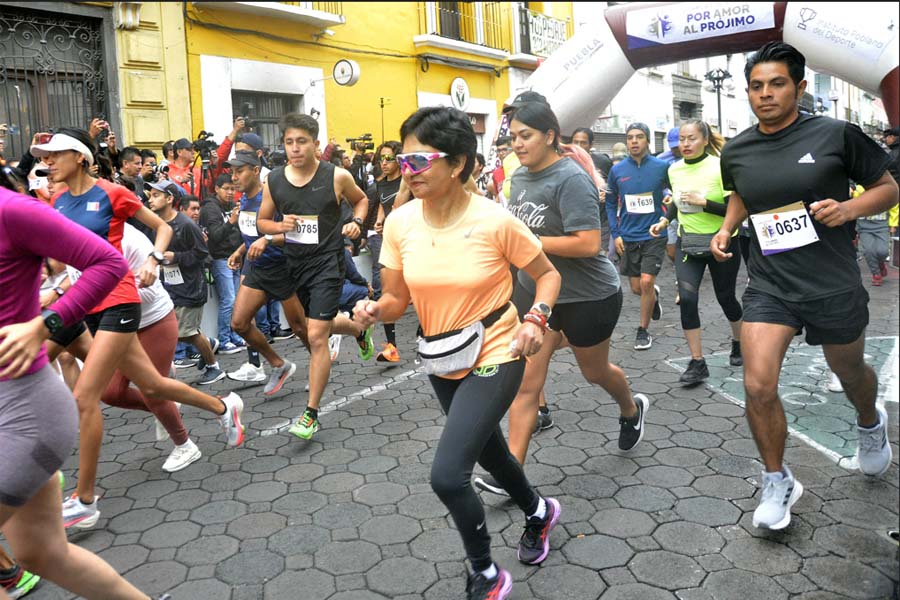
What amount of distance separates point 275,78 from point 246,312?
9.62 m

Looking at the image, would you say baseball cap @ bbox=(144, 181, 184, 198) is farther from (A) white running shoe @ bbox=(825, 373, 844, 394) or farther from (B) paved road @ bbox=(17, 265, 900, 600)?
(A) white running shoe @ bbox=(825, 373, 844, 394)

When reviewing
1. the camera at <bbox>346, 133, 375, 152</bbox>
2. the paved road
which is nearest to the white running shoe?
the paved road

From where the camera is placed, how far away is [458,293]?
2807mm

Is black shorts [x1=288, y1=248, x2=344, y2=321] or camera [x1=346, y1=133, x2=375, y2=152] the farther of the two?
camera [x1=346, y1=133, x2=375, y2=152]

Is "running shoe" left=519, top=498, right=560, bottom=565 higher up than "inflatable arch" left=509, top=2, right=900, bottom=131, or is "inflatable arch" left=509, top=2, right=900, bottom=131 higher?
"inflatable arch" left=509, top=2, right=900, bottom=131

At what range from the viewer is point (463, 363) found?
2.83 metres

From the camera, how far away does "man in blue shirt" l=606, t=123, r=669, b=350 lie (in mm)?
7297

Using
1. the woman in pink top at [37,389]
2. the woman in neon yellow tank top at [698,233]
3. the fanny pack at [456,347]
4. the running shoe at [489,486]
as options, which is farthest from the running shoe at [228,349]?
the woman in pink top at [37,389]

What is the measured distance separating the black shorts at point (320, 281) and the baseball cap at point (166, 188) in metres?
1.87

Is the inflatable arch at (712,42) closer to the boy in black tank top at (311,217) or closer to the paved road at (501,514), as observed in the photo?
the paved road at (501,514)

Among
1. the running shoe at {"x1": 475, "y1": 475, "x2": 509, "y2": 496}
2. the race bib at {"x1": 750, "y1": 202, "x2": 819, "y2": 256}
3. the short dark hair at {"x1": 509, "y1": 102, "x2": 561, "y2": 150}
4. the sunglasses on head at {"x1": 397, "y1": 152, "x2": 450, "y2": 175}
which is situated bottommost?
the running shoe at {"x1": 475, "y1": 475, "x2": 509, "y2": 496}

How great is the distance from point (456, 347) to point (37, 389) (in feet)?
4.47

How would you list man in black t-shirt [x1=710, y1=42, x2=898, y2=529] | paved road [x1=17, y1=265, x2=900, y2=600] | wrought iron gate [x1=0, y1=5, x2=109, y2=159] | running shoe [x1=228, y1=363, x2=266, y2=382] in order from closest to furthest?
paved road [x1=17, y1=265, x2=900, y2=600] → man in black t-shirt [x1=710, y1=42, x2=898, y2=529] → running shoe [x1=228, y1=363, x2=266, y2=382] → wrought iron gate [x1=0, y1=5, x2=109, y2=159]

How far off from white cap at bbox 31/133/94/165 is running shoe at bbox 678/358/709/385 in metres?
4.32
